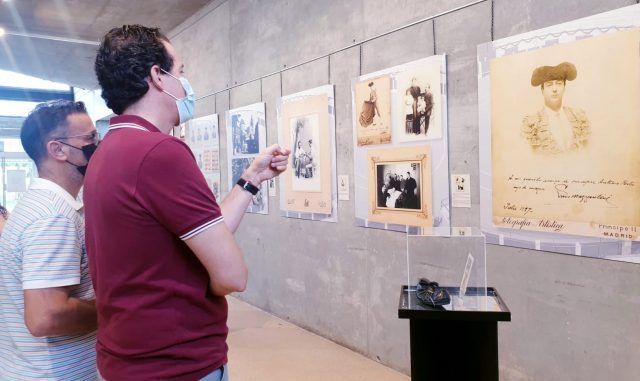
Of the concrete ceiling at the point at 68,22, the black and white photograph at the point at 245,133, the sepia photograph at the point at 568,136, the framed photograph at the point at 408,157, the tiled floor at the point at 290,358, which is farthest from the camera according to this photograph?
the concrete ceiling at the point at 68,22

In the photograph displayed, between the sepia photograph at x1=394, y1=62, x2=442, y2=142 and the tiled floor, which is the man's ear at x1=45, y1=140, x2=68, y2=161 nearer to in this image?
the sepia photograph at x1=394, y1=62, x2=442, y2=142

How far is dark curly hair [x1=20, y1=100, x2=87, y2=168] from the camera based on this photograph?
1521mm

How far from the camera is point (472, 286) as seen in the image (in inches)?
63.2

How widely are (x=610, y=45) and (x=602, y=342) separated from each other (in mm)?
1419

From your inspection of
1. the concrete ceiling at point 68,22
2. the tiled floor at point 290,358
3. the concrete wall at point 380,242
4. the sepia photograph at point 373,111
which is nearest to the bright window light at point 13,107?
the concrete ceiling at point 68,22

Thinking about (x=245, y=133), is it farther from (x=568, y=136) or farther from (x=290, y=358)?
(x=568, y=136)

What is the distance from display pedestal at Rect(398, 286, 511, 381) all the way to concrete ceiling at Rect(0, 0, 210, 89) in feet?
18.2

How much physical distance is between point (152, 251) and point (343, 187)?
9.37 ft

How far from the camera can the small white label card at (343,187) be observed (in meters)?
3.85

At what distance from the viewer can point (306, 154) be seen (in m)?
4.28

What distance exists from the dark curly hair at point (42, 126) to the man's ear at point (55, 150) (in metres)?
0.01

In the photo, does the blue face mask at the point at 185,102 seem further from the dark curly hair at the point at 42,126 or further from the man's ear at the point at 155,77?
the dark curly hair at the point at 42,126

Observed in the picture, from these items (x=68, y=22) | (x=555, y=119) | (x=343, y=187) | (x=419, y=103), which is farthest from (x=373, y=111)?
(x=68, y=22)

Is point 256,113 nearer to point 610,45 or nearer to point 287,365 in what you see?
point 287,365
